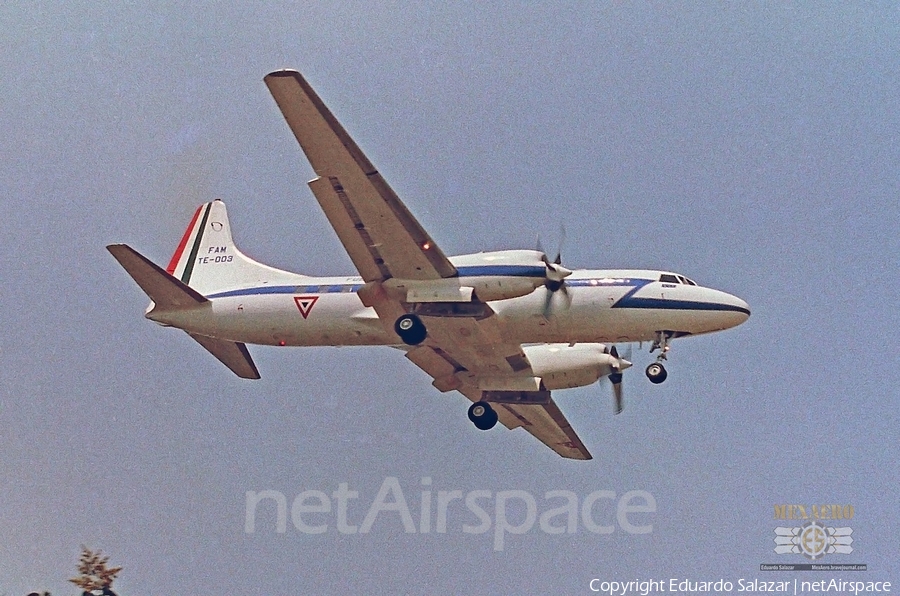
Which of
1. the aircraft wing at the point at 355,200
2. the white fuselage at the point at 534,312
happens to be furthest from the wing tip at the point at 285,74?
the white fuselage at the point at 534,312

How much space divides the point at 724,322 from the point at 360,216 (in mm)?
8920

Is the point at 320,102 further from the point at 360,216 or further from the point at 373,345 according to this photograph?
the point at 373,345

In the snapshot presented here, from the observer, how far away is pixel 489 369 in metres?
33.2

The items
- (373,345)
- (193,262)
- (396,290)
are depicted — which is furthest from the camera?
(193,262)

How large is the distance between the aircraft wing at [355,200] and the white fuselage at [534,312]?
1.32m

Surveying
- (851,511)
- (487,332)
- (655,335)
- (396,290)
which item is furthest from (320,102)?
(851,511)

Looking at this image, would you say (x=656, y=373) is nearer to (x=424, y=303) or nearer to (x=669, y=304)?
(x=669, y=304)

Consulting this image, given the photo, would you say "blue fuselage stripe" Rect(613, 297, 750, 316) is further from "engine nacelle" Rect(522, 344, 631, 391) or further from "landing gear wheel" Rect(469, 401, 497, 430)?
"landing gear wheel" Rect(469, 401, 497, 430)

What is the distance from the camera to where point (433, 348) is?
32.0 meters

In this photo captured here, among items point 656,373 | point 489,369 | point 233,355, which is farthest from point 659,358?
point 233,355

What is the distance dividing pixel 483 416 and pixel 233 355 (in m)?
6.80

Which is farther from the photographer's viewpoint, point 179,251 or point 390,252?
point 179,251

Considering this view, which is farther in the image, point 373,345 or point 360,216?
point 373,345

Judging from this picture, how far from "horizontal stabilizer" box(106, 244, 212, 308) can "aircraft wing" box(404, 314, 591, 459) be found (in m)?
5.73
